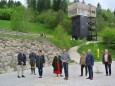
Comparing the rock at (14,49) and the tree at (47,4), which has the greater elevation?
the tree at (47,4)

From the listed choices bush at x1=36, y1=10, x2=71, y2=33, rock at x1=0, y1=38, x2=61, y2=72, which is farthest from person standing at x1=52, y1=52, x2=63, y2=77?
bush at x1=36, y1=10, x2=71, y2=33

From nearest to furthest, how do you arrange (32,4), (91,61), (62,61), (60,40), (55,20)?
(91,61) → (62,61) → (60,40) → (55,20) → (32,4)

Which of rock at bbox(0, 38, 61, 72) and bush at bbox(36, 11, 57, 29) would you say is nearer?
rock at bbox(0, 38, 61, 72)

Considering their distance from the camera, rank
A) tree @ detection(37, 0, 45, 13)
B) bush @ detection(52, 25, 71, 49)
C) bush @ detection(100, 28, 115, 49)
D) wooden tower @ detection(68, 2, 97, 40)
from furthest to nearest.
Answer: tree @ detection(37, 0, 45, 13) < wooden tower @ detection(68, 2, 97, 40) < bush @ detection(100, 28, 115, 49) < bush @ detection(52, 25, 71, 49)

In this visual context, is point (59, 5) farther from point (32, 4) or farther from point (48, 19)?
point (48, 19)

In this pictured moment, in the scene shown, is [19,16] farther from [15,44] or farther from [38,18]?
[38,18]

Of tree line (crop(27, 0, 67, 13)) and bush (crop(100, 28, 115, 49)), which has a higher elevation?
tree line (crop(27, 0, 67, 13))

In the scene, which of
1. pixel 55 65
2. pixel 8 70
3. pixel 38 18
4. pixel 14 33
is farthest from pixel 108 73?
pixel 38 18

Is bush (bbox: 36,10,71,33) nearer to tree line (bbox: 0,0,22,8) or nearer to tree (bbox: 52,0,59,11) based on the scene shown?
tree (bbox: 52,0,59,11)

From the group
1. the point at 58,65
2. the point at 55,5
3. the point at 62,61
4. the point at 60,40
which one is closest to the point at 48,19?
the point at 55,5

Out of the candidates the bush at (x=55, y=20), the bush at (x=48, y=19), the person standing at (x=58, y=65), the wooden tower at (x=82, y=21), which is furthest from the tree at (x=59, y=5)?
the person standing at (x=58, y=65)

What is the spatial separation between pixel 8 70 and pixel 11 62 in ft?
8.34

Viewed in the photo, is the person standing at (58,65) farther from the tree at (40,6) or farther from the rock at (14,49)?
the tree at (40,6)

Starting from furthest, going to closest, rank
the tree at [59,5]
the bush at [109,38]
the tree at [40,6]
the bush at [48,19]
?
the tree at [40,6] → the tree at [59,5] → the bush at [48,19] → the bush at [109,38]
